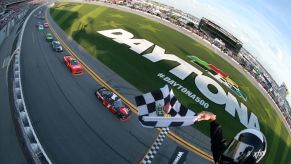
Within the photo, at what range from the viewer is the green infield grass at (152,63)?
93.5 ft

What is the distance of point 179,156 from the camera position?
66.0 ft

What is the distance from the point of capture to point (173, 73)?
3388cm

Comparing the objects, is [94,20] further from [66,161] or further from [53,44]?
[66,161]

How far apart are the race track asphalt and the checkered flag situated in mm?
9361

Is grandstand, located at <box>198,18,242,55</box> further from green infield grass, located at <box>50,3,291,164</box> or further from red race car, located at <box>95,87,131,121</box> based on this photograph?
red race car, located at <box>95,87,131,121</box>

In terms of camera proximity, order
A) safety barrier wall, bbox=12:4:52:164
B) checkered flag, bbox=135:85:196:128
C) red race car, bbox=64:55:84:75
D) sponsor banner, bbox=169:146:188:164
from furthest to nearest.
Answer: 1. red race car, bbox=64:55:84:75
2. sponsor banner, bbox=169:146:188:164
3. safety barrier wall, bbox=12:4:52:164
4. checkered flag, bbox=135:85:196:128

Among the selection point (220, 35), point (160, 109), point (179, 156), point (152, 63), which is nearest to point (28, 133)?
point (160, 109)

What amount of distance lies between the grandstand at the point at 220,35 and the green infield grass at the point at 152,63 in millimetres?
7615

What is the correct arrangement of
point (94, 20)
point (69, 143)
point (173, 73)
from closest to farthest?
point (69, 143), point (173, 73), point (94, 20)

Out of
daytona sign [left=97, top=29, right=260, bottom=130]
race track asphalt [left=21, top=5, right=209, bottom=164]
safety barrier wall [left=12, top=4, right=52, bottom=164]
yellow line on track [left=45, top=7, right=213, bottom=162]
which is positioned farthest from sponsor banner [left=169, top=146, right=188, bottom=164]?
safety barrier wall [left=12, top=4, right=52, bottom=164]

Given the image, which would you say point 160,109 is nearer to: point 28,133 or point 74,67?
point 28,133

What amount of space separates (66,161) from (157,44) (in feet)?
96.4

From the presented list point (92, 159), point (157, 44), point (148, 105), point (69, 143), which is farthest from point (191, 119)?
point (157, 44)

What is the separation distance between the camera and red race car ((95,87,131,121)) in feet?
73.3
